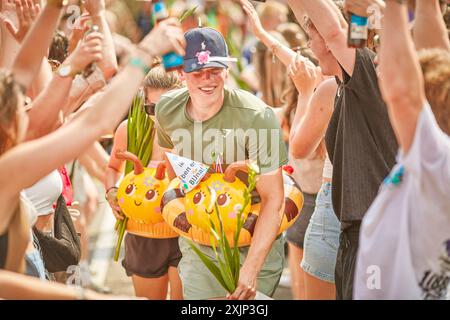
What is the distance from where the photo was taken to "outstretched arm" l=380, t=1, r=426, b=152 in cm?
265

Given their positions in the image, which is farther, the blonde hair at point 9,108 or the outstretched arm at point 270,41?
the outstretched arm at point 270,41

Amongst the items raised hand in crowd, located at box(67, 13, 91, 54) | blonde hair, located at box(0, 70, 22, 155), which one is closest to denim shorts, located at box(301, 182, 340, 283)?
raised hand in crowd, located at box(67, 13, 91, 54)

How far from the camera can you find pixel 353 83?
3572 mm

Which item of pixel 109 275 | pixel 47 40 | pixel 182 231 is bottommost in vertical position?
pixel 109 275

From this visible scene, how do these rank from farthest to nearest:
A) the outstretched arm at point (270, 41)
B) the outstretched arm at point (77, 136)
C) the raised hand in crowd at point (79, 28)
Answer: the outstretched arm at point (270, 41) → the raised hand in crowd at point (79, 28) → the outstretched arm at point (77, 136)

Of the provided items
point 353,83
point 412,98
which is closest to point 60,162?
point 412,98

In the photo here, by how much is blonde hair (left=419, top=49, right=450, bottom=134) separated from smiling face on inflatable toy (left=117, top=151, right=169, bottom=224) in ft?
6.38

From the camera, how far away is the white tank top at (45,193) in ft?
13.7

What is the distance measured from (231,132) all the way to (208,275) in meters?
0.69

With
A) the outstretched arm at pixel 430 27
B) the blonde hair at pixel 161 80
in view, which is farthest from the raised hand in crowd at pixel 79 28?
the outstretched arm at pixel 430 27

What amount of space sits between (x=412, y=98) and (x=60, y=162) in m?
1.12

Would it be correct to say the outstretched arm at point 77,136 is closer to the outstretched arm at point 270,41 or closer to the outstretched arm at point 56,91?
the outstretched arm at point 56,91

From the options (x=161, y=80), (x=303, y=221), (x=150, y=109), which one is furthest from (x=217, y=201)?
(x=303, y=221)
